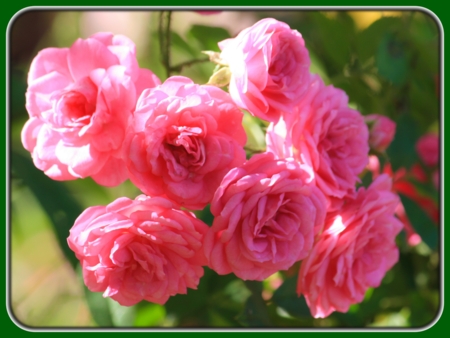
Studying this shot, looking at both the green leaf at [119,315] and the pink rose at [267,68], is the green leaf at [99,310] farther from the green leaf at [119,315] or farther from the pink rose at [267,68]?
the pink rose at [267,68]

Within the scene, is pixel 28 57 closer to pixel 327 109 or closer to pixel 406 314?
pixel 327 109

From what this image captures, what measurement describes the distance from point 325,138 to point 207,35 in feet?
0.84

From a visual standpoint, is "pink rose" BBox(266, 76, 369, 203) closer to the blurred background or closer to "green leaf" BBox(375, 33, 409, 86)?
the blurred background

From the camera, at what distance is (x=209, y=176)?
18.8 inches

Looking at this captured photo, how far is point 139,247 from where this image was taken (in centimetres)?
48

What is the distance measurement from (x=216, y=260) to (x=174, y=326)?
21 cm

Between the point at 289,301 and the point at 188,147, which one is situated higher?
the point at 188,147

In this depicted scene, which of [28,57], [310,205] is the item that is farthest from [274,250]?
[28,57]

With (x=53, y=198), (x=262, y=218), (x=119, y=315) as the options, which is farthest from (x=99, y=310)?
(x=262, y=218)

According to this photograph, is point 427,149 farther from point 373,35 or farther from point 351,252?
point 351,252

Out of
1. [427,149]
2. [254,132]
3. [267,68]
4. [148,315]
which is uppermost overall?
[267,68]

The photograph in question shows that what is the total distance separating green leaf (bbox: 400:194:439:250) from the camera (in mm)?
711

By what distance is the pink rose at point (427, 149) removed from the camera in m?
0.81

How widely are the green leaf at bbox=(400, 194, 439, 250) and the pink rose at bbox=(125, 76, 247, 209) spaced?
348mm
